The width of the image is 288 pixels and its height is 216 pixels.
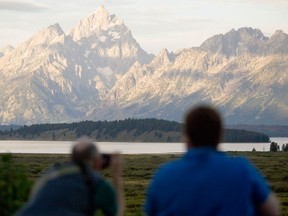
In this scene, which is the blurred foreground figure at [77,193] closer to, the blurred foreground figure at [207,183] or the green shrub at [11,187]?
the blurred foreground figure at [207,183]

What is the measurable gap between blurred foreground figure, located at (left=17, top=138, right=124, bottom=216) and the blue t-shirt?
47.3 inches

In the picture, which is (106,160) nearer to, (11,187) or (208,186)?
(208,186)

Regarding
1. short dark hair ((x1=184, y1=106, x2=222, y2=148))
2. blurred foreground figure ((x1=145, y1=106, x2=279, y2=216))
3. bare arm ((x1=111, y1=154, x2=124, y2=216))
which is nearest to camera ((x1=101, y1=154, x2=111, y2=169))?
bare arm ((x1=111, y1=154, x2=124, y2=216))

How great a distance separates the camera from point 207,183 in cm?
1032

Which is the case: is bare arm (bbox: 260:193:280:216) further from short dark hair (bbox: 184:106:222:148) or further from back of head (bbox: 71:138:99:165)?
back of head (bbox: 71:138:99:165)

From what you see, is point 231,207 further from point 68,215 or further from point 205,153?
point 68,215

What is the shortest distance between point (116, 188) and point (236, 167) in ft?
8.00

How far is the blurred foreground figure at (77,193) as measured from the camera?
1168 cm

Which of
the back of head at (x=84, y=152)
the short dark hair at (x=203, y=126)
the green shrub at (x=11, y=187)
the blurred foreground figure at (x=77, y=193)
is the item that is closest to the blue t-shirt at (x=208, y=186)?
the short dark hair at (x=203, y=126)

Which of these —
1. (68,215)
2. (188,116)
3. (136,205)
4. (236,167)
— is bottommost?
(136,205)

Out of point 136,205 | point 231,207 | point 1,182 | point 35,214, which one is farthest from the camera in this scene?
point 136,205

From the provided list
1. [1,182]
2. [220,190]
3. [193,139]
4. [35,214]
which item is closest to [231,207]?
[220,190]

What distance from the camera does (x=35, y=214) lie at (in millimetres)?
11664

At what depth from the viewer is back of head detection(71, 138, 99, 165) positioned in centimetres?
1194
